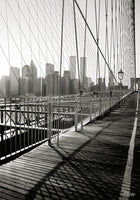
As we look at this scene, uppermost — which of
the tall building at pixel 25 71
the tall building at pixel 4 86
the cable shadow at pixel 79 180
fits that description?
the tall building at pixel 25 71

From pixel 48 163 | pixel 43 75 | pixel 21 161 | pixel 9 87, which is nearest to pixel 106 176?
pixel 48 163

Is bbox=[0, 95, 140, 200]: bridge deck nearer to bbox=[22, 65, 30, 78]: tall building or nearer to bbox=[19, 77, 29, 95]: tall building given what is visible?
bbox=[19, 77, 29, 95]: tall building

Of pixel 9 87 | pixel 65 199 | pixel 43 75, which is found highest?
pixel 43 75

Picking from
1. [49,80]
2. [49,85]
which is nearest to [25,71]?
[49,85]

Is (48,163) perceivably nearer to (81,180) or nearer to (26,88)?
(81,180)

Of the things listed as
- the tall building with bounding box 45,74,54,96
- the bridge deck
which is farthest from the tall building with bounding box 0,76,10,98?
the bridge deck

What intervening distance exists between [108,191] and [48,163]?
3.66ft

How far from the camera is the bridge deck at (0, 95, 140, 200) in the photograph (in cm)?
216

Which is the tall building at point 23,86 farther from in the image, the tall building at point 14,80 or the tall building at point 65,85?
the tall building at point 65,85

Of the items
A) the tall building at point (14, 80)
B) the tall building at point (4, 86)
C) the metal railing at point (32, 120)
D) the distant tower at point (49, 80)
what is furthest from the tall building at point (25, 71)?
the metal railing at point (32, 120)

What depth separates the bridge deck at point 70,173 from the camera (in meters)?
2.16

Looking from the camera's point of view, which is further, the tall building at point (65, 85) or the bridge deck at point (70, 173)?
the tall building at point (65, 85)

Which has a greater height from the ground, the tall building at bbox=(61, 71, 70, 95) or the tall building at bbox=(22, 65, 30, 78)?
the tall building at bbox=(22, 65, 30, 78)

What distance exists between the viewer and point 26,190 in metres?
2.19
